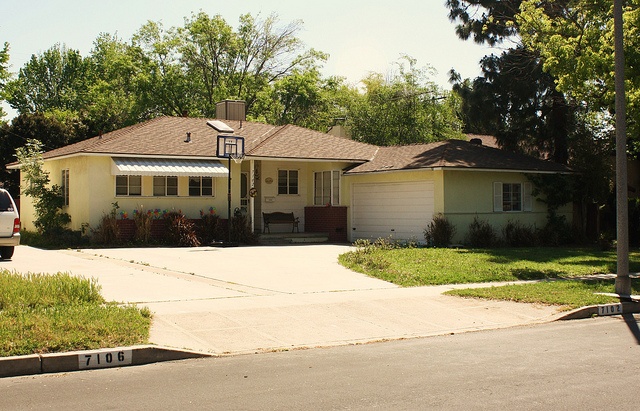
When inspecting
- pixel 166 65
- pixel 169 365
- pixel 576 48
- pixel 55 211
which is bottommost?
pixel 169 365

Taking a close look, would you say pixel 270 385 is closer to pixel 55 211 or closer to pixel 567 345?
pixel 567 345

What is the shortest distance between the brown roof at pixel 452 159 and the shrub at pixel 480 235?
2.09m

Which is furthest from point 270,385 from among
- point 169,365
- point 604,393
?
point 604,393

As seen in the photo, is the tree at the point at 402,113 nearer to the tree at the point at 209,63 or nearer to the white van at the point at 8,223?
the tree at the point at 209,63

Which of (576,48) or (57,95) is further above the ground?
(57,95)

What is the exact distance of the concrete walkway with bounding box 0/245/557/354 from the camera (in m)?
9.82

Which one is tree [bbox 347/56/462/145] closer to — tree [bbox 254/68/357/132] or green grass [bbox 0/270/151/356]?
tree [bbox 254/68/357/132]

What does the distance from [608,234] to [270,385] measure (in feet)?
72.1

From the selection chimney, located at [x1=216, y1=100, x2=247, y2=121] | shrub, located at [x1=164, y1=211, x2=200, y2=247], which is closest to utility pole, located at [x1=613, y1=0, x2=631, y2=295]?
shrub, located at [x1=164, y1=211, x2=200, y2=247]

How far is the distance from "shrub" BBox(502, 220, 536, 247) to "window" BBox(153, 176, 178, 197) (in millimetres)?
12436

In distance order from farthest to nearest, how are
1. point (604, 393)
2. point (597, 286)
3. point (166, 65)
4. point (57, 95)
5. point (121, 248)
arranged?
point (57, 95), point (166, 65), point (121, 248), point (597, 286), point (604, 393)

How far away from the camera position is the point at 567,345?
924 cm

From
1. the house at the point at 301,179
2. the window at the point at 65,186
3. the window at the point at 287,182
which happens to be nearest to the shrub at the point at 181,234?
the house at the point at 301,179

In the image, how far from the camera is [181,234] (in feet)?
80.6
